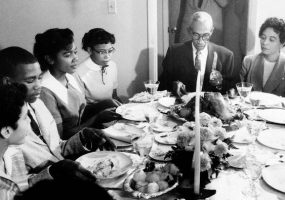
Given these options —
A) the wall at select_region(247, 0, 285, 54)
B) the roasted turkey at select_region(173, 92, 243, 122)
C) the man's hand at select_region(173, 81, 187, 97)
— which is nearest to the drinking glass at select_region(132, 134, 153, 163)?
the roasted turkey at select_region(173, 92, 243, 122)

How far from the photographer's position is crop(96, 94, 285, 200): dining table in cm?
118

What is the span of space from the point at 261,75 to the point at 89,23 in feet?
5.71

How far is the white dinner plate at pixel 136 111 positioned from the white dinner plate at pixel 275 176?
827mm

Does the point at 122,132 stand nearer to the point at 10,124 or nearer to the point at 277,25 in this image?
the point at 10,124

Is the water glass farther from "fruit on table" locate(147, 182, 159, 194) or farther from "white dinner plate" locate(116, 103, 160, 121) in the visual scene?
"white dinner plate" locate(116, 103, 160, 121)

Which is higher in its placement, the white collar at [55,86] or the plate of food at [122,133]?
the white collar at [55,86]

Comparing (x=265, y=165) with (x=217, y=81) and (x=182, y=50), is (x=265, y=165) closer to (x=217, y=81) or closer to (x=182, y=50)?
(x=217, y=81)

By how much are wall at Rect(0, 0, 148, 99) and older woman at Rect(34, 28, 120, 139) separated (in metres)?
1.12

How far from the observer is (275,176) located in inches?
49.7

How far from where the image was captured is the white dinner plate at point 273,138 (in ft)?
5.16

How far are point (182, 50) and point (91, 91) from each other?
1.08 meters

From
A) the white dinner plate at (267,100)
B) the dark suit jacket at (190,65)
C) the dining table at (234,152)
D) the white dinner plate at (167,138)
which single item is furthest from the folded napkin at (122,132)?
the dark suit jacket at (190,65)

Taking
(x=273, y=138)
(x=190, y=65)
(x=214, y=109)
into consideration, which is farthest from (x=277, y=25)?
(x=273, y=138)

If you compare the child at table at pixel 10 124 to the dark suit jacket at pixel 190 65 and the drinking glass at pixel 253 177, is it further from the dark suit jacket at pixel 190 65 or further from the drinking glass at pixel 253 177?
the dark suit jacket at pixel 190 65
